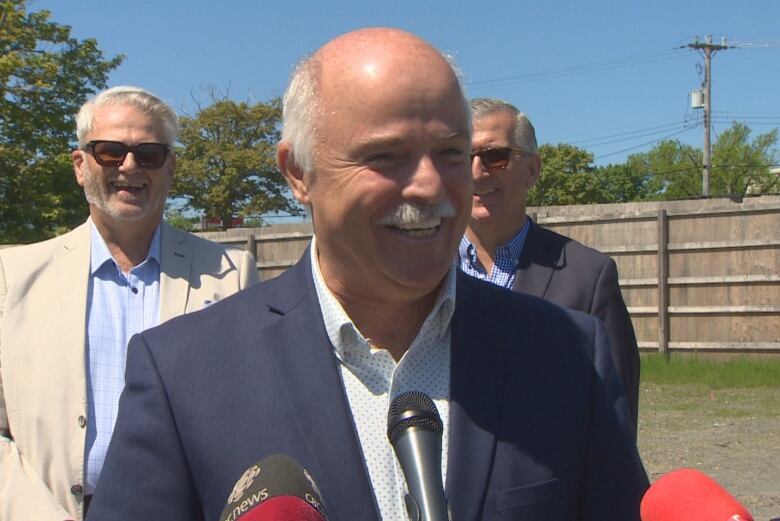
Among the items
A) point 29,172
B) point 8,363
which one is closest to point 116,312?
point 8,363

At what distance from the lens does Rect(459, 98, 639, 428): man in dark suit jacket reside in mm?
4086

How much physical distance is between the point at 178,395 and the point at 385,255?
553mm

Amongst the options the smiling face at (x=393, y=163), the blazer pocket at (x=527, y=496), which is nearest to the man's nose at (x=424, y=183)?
the smiling face at (x=393, y=163)

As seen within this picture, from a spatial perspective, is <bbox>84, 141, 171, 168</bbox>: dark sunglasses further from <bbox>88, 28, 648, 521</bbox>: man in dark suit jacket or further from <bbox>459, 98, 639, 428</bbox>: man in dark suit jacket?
<bbox>88, 28, 648, 521</bbox>: man in dark suit jacket

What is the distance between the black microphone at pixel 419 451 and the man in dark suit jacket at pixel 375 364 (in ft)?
1.38

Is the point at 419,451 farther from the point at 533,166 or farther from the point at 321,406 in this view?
the point at 533,166

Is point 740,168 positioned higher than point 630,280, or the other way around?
point 740,168

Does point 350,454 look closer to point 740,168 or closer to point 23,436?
point 23,436

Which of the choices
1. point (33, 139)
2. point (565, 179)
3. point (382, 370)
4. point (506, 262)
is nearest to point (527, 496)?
point (382, 370)

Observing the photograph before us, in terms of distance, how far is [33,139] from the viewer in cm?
2342

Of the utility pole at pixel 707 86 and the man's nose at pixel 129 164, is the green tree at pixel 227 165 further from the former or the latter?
the man's nose at pixel 129 164

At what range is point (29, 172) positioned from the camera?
23.0 m

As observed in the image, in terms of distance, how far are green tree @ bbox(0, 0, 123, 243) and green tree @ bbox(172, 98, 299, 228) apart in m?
27.5

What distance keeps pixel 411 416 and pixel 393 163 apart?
0.63 m
